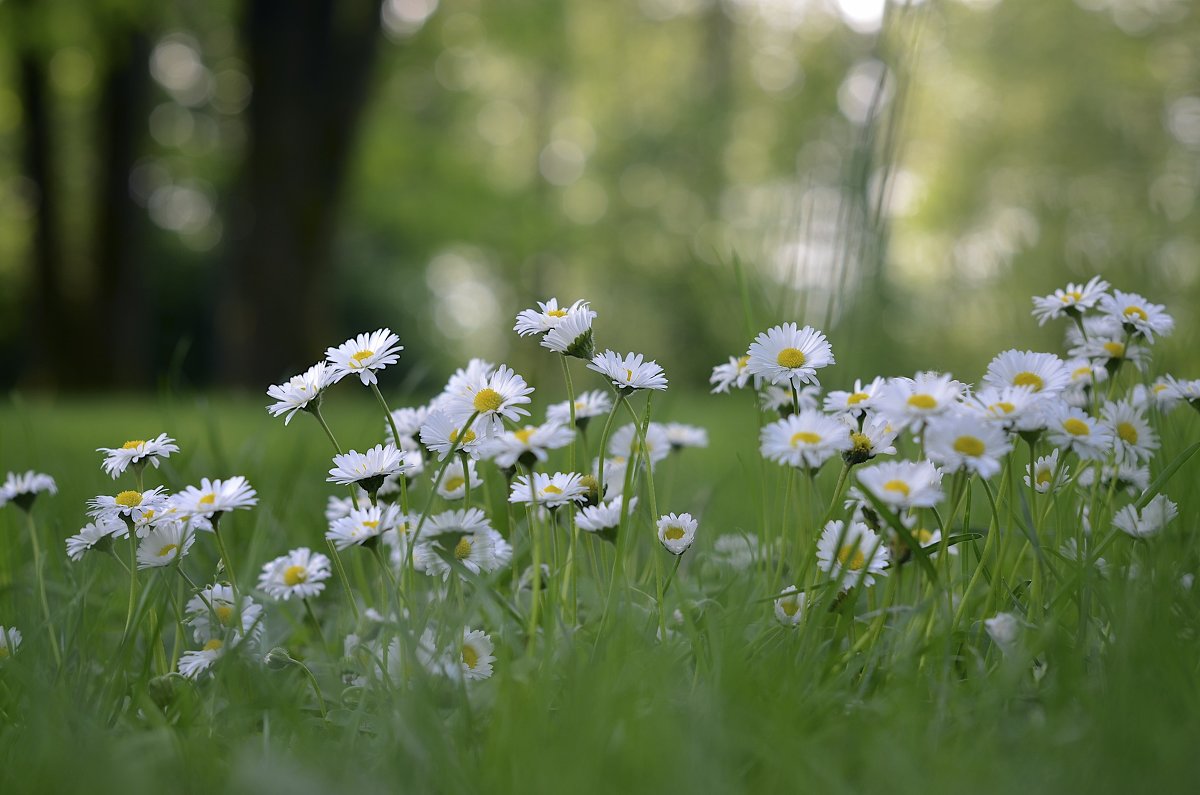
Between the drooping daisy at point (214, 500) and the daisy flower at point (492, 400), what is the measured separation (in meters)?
0.25

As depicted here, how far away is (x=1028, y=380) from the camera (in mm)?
1144

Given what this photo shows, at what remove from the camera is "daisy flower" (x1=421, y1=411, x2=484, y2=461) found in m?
1.14

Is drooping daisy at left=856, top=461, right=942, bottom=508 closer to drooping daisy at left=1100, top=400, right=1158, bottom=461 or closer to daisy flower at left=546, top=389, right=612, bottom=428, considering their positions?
drooping daisy at left=1100, top=400, right=1158, bottom=461

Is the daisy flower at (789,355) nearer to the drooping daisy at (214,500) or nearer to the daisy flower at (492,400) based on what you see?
the daisy flower at (492,400)

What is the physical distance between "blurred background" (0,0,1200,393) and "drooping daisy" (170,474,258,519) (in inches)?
29.5

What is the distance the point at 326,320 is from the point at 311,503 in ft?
20.5

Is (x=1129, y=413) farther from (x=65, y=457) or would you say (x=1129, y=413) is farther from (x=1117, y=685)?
(x=65, y=457)

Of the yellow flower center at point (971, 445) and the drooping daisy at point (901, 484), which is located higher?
the yellow flower center at point (971, 445)

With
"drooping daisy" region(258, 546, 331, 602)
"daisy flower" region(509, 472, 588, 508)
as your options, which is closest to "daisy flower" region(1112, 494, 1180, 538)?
"daisy flower" region(509, 472, 588, 508)

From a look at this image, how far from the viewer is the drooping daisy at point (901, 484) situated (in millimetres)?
961

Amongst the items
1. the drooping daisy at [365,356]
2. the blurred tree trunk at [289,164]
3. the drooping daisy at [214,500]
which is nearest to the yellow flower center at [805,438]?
the drooping daisy at [365,356]

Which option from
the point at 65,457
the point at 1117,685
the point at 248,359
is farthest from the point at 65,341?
the point at 1117,685

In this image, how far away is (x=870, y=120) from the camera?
1.44 m

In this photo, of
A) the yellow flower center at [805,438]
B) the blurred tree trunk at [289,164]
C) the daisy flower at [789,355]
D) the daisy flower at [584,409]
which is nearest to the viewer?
the yellow flower center at [805,438]
